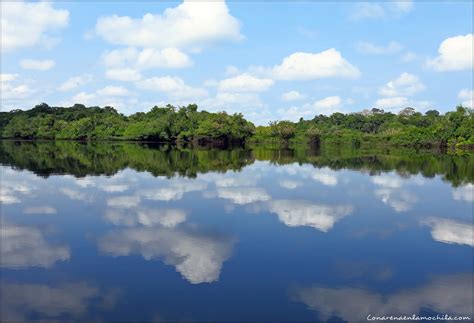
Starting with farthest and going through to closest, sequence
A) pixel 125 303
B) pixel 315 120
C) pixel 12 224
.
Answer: pixel 315 120
pixel 12 224
pixel 125 303

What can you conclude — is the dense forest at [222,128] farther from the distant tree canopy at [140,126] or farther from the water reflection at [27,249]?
the water reflection at [27,249]

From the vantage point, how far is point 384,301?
6.47 m

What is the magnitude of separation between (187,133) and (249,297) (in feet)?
222

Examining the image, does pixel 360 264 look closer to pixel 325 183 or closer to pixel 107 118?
pixel 325 183

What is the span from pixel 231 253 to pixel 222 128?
63.7 meters

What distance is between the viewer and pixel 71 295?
6500 millimetres

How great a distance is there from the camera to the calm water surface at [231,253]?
6224 millimetres

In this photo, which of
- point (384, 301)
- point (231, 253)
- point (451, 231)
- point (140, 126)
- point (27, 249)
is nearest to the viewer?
point (384, 301)

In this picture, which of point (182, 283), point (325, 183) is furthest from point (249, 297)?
point (325, 183)

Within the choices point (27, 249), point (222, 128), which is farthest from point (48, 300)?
point (222, 128)

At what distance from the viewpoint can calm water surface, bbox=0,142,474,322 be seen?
20.4 feet

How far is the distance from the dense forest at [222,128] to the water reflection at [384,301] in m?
60.8

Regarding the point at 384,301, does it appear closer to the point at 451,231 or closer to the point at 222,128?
the point at 451,231

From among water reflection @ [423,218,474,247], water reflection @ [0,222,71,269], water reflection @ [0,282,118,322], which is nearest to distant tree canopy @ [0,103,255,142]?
water reflection @ [423,218,474,247]
